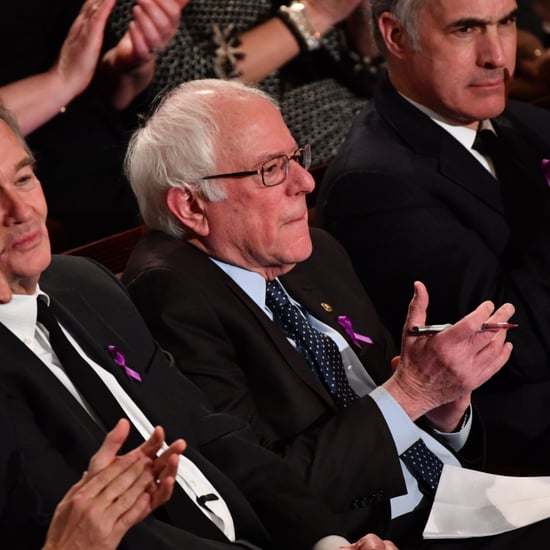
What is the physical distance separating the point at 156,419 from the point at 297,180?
620 mm

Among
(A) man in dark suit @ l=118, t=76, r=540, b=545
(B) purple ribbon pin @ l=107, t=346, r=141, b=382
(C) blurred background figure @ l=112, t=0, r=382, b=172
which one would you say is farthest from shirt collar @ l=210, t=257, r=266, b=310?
(C) blurred background figure @ l=112, t=0, r=382, b=172

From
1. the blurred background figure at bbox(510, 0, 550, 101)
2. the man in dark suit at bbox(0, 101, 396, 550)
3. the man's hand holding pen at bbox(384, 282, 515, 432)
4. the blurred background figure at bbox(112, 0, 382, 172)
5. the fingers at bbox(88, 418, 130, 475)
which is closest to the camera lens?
the fingers at bbox(88, 418, 130, 475)

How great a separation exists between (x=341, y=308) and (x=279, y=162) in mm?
377

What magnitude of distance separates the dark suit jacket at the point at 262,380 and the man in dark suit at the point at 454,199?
1.66 ft

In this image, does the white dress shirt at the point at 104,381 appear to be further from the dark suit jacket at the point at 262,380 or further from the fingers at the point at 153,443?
the fingers at the point at 153,443

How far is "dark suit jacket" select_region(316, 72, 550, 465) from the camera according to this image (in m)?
2.63

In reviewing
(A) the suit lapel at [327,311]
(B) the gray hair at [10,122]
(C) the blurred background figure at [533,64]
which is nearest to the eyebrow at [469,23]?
(A) the suit lapel at [327,311]

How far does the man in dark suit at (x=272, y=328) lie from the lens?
2.17 metres

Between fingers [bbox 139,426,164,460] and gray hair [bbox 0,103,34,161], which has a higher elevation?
gray hair [bbox 0,103,34,161]

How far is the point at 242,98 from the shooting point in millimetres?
Result: 2326

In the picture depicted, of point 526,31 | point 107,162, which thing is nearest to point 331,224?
point 107,162

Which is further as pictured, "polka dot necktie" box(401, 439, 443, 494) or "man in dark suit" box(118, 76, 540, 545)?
"polka dot necktie" box(401, 439, 443, 494)

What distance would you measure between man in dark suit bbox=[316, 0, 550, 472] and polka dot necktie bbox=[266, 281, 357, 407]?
1.28ft

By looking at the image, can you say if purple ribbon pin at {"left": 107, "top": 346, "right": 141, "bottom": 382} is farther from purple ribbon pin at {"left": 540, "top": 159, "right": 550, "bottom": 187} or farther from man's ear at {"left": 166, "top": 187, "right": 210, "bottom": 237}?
purple ribbon pin at {"left": 540, "top": 159, "right": 550, "bottom": 187}
